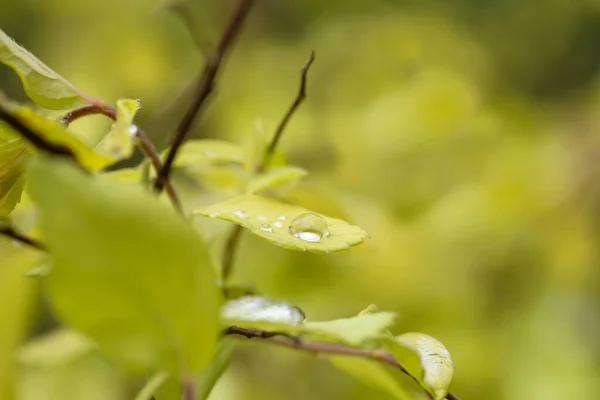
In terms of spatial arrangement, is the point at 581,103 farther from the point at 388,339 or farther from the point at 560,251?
the point at 388,339

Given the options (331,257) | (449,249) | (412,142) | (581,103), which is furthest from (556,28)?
(331,257)

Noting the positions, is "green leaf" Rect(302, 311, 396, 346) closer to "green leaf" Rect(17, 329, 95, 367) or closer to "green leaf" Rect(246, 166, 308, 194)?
"green leaf" Rect(246, 166, 308, 194)

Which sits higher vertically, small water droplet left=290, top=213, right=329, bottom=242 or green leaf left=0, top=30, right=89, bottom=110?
green leaf left=0, top=30, right=89, bottom=110

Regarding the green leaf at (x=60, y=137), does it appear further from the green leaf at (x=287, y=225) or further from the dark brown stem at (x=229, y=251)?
the dark brown stem at (x=229, y=251)

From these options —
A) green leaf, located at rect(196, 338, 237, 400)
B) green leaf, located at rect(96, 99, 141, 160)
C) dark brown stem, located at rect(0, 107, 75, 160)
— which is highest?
dark brown stem, located at rect(0, 107, 75, 160)

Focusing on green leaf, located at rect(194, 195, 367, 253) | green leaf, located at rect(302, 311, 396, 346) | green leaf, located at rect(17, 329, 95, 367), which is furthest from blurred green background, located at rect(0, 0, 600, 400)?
green leaf, located at rect(302, 311, 396, 346)

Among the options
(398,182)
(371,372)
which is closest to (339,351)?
(371,372)

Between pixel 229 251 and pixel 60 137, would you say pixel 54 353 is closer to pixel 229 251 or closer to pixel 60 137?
pixel 229 251
